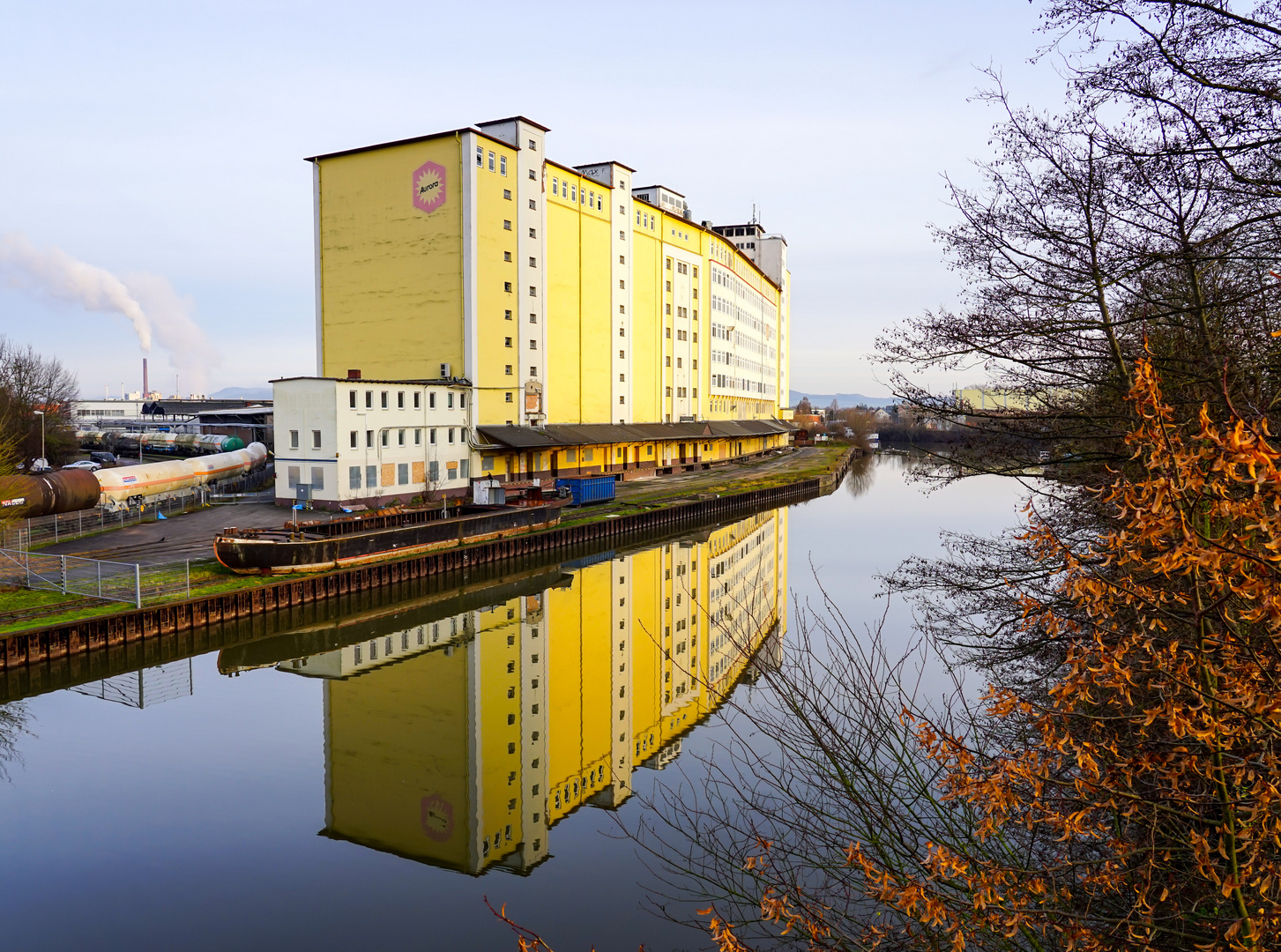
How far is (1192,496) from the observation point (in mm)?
3297

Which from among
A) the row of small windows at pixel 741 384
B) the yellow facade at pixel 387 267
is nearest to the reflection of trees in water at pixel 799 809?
the yellow facade at pixel 387 267

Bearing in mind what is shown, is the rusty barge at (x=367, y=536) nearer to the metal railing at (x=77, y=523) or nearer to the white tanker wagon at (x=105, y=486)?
the metal railing at (x=77, y=523)

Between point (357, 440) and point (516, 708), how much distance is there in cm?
2328

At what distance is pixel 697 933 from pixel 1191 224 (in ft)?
35.0

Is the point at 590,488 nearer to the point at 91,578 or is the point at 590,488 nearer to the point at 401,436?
the point at 401,436

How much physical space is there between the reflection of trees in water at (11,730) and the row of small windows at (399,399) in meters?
22.3

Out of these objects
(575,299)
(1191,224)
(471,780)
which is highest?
(575,299)

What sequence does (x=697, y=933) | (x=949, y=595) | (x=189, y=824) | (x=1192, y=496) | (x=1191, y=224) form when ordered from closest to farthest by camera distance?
(x=1192, y=496) < (x=1191, y=224) < (x=949, y=595) < (x=697, y=933) < (x=189, y=824)

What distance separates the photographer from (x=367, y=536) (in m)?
32.4

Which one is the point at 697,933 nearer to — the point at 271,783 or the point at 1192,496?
the point at 271,783

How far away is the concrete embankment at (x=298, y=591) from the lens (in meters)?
22.2

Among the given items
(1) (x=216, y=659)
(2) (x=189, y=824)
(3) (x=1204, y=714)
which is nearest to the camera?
(3) (x=1204, y=714)

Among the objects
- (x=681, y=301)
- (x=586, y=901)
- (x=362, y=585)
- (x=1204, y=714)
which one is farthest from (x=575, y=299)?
(x=1204, y=714)

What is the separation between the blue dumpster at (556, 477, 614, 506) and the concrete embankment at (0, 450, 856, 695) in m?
4.11
